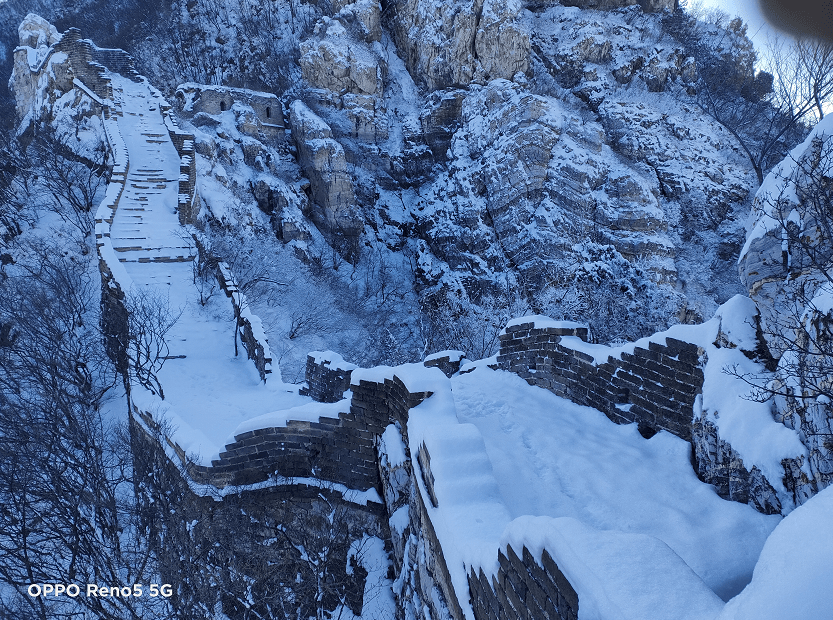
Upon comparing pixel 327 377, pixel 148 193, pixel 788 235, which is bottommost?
pixel 788 235

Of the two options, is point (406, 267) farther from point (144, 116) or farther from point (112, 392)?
point (112, 392)

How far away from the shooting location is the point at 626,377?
6590 mm

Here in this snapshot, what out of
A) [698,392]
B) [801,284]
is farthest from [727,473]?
[801,284]

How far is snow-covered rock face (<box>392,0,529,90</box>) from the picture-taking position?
30.5 metres

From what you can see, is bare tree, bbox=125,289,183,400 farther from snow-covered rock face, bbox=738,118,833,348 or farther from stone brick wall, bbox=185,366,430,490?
snow-covered rock face, bbox=738,118,833,348

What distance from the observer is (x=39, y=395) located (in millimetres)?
11148

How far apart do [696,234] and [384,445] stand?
90.4ft

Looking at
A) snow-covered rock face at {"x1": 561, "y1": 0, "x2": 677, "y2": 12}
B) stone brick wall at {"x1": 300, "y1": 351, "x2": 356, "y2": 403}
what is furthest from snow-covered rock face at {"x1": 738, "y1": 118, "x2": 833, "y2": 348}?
snow-covered rock face at {"x1": 561, "y1": 0, "x2": 677, "y2": 12}

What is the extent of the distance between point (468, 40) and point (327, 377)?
94.0 feet

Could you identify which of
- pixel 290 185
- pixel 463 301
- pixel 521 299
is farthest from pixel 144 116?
pixel 521 299

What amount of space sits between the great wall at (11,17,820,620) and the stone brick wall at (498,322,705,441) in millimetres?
17

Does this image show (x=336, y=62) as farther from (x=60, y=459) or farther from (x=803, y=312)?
(x=803, y=312)

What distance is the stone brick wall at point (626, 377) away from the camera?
574 cm

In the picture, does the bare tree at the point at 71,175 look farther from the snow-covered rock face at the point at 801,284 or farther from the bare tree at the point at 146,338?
the snow-covered rock face at the point at 801,284
